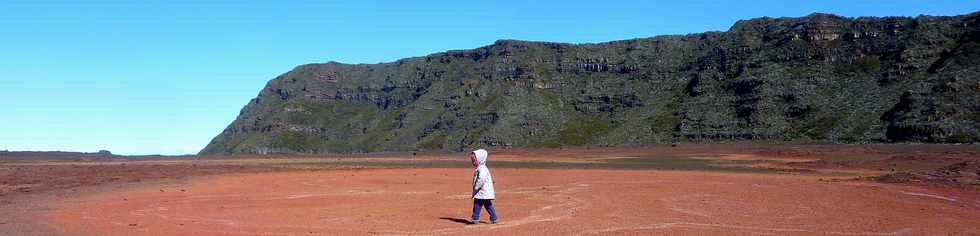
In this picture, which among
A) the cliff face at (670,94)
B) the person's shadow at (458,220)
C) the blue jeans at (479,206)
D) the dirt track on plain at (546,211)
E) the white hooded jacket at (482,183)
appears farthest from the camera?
the cliff face at (670,94)

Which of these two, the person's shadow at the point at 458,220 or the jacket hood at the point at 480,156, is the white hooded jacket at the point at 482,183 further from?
the person's shadow at the point at 458,220

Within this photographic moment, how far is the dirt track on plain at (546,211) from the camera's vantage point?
15008 millimetres

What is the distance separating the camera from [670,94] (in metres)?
134

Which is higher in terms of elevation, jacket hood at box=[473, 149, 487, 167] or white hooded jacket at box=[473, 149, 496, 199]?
jacket hood at box=[473, 149, 487, 167]

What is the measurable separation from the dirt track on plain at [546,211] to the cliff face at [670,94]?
220 ft

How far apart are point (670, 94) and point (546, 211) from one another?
391 ft

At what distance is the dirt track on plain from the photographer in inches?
591

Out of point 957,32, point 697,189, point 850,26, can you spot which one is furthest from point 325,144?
point 697,189

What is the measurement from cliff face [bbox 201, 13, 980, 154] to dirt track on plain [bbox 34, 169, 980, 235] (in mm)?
66995

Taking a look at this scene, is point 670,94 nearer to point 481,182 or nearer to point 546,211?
point 546,211

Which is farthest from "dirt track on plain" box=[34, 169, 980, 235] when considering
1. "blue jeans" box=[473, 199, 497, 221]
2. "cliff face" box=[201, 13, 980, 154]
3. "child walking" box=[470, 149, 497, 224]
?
"cliff face" box=[201, 13, 980, 154]

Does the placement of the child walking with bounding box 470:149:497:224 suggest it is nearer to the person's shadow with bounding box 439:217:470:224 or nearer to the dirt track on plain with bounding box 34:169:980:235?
the dirt track on plain with bounding box 34:169:980:235

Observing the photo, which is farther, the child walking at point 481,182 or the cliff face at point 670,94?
the cliff face at point 670,94

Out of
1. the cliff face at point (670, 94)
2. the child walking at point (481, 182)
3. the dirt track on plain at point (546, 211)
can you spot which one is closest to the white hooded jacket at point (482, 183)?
the child walking at point (481, 182)
